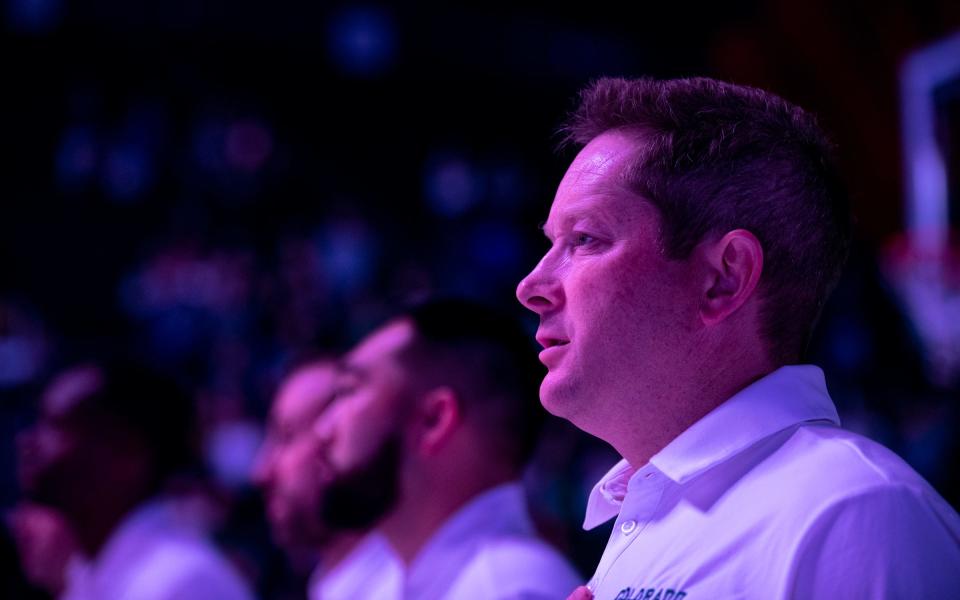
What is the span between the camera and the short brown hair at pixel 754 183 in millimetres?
1329

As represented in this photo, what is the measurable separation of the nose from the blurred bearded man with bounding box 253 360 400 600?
1247 millimetres

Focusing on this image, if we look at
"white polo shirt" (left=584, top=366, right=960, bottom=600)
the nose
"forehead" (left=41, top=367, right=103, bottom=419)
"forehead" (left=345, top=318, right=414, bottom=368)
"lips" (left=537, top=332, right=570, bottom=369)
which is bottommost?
"forehead" (left=41, top=367, right=103, bottom=419)

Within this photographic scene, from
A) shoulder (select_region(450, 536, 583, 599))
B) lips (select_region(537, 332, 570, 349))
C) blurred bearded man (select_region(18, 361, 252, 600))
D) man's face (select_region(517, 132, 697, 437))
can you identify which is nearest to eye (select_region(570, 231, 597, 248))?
man's face (select_region(517, 132, 697, 437))

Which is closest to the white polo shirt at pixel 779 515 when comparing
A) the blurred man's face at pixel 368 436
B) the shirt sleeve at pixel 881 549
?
the shirt sleeve at pixel 881 549

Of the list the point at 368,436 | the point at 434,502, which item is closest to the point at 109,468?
the point at 368,436

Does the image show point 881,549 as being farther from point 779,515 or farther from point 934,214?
point 934,214

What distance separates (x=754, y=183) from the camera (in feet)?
4.35

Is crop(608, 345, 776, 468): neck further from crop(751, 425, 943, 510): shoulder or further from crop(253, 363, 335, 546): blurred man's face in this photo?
crop(253, 363, 335, 546): blurred man's face

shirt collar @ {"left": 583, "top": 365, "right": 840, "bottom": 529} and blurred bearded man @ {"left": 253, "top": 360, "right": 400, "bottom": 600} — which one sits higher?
shirt collar @ {"left": 583, "top": 365, "right": 840, "bottom": 529}

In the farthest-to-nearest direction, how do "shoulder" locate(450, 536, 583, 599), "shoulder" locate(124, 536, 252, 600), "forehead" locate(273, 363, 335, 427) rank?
"forehead" locate(273, 363, 335, 427) → "shoulder" locate(124, 536, 252, 600) → "shoulder" locate(450, 536, 583, 599)

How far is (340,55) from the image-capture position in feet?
30.4

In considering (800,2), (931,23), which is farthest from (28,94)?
(931,23)

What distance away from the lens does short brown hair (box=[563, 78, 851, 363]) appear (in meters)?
1.33

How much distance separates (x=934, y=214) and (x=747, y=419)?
509cm
